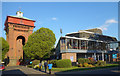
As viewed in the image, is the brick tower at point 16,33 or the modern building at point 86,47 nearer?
the modern building at point 86,47

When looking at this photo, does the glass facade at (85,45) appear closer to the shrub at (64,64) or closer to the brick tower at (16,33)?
the shrub at (64,64)

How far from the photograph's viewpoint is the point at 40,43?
32719 mm

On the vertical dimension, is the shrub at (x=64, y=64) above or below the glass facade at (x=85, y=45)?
below

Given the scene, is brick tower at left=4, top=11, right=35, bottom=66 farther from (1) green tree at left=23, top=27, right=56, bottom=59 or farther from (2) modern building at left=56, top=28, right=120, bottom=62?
(2) modern building at left=56, top=28, right=120, bottom=62

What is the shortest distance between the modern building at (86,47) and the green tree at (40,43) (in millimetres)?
2743

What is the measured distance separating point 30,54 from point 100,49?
19.6 meters

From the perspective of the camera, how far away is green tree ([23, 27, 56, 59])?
106 ft

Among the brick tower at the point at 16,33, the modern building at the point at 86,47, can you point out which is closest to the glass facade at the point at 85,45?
the modern building at the point at 86,47

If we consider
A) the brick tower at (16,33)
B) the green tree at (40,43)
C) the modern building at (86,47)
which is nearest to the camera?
the modern building at (86,47)

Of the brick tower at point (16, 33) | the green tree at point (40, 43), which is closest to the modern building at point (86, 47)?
the green tree at point (40, 43)

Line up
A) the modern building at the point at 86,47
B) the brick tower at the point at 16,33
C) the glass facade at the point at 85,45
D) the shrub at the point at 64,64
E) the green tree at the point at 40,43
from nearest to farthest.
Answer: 1. the shrub at the point at 64,64
2. the modern building at the point at 86,47
3. the glass facade at the point at 85,45
4. the green tree at the point at 40,43
5. the brick tower at the point at 16,33

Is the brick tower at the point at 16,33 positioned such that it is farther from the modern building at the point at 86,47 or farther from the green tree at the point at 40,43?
the modern building at the point at 86,47

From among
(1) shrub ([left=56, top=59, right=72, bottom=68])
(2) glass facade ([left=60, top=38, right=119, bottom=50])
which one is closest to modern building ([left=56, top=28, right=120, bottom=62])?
(2) glass facade ([left=60, top=38, right=119, bottom=50])

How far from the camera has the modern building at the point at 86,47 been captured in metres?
29.2
